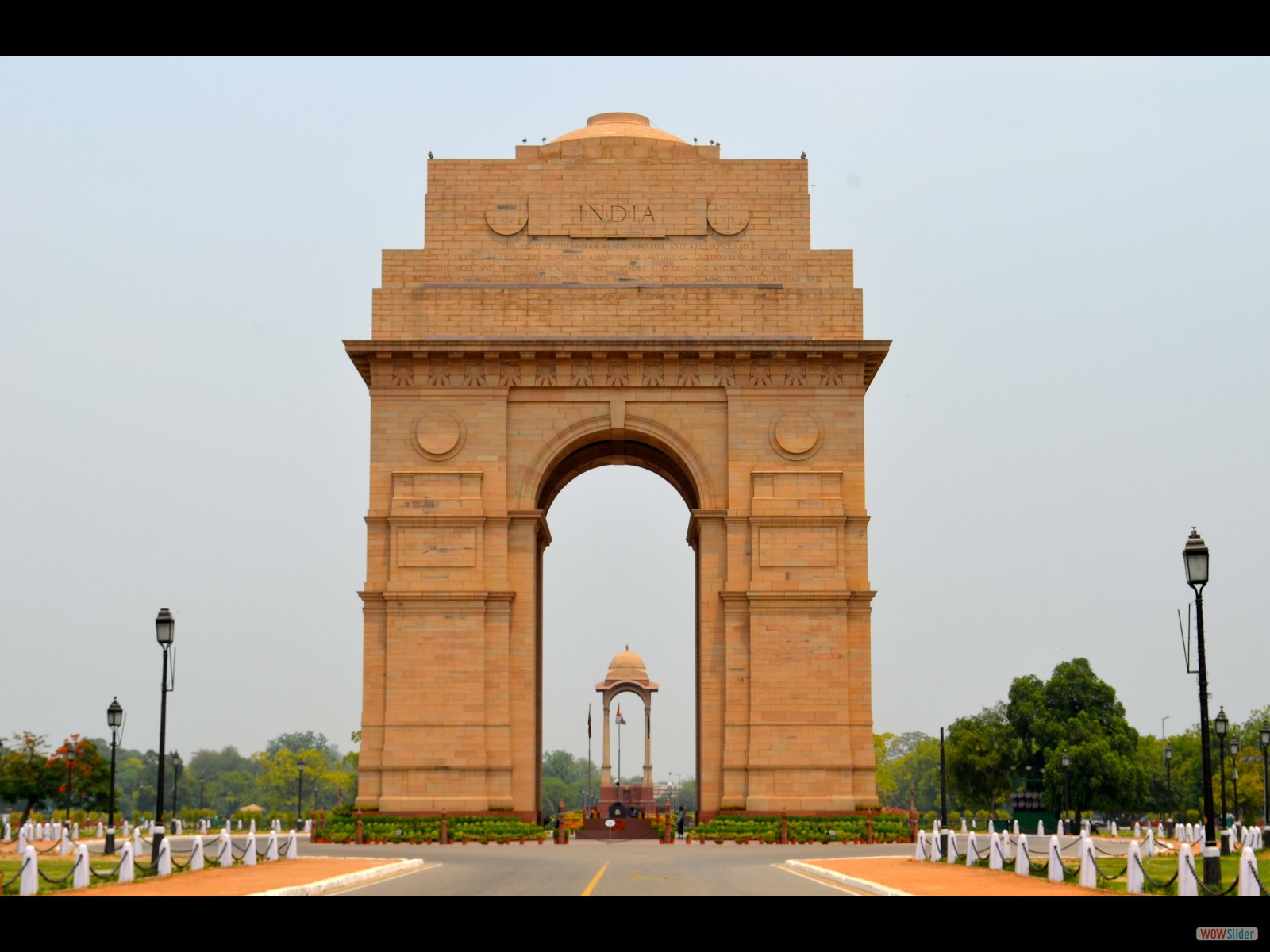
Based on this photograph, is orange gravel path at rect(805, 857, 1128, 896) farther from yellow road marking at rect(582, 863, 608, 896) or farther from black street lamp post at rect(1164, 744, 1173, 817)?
black street lamp post at rect(1164, 744, 1173, 817)

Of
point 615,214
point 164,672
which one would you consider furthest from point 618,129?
point 164,672

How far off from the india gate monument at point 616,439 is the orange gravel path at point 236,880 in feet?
43.0

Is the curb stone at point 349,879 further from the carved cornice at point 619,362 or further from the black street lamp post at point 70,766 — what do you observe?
the black street lamp post at point 70,766

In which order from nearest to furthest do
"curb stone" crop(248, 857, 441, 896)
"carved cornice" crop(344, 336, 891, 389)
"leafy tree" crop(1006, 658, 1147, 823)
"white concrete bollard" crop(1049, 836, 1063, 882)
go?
1. "curb stone" crop(248, 857, 441, 896)
2. "white concrete bollard" crop(1049, 836, 1063, 882)
3. "carved cornice" crop(344, 336, 891, 389)
4. "leafy tree" crop(1006, 658, 1147, 823)

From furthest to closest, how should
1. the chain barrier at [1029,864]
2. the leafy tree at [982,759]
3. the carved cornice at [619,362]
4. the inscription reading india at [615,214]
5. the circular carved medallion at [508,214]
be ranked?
the leafy tree at [982,759], the inscription reading india at [615,214], the circular carved medallion at [508,214], the carved cornice at [619,362], the chain barrier at [1029,864]

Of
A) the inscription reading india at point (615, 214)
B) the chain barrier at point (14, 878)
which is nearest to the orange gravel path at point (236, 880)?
the chain barrier at point (14, 878)

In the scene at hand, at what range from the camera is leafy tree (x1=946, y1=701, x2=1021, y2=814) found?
78.6m

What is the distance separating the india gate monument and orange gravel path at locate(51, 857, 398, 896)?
13.1 m

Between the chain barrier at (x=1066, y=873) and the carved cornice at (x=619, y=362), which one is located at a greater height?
the carved cornice at (x=619, y=362)

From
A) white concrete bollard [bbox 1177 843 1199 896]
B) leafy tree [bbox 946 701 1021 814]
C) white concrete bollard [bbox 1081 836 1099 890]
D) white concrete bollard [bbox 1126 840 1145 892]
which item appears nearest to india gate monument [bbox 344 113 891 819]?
white concrete bollard [bbox 1081 836 1099 890]

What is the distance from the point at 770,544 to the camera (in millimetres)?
46906

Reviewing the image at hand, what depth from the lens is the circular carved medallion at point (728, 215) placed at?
49125 millimetres

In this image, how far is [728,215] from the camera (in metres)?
49.3
